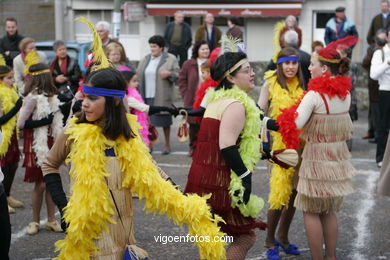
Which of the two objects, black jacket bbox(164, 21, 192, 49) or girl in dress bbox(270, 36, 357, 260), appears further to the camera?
black jacket bbox(164, 21, 192, 49)

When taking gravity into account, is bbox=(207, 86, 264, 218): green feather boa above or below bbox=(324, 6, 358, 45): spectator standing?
below

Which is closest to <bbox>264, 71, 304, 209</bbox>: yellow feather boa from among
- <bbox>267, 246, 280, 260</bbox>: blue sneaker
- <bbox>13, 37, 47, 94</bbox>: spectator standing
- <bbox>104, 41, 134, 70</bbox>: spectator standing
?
<bbox>267, 246, 280, 260</bbox>: blue sneaker

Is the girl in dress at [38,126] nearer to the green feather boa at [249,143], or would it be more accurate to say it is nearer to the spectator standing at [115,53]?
the spectator standing at [115,53]

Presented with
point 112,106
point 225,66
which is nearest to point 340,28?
point 225,66

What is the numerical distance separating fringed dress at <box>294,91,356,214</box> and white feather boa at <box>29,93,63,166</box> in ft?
8.67

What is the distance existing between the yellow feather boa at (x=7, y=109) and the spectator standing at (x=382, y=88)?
4887 mm

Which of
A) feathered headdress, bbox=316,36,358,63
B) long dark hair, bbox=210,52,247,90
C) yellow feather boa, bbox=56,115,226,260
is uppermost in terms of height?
feathered headdress, bbox=316,36,358,63

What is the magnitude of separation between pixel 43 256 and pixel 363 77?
40.9ft

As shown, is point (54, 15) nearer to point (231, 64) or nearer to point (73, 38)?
point (73, 38)

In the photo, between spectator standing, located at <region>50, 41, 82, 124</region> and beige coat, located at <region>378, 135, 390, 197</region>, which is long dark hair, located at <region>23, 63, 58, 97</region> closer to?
beige coat, located at <region>378, 135, 390, 197</region>

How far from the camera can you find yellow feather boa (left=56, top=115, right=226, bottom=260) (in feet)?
12.6

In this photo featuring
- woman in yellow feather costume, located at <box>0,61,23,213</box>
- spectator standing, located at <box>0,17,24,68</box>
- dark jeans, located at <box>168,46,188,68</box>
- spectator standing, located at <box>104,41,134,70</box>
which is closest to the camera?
woman in yellow feather costume, located at <box>0,61,23,213</box>

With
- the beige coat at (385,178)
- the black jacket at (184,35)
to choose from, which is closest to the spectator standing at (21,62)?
the black jacket at (184,35)

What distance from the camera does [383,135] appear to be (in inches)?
385
